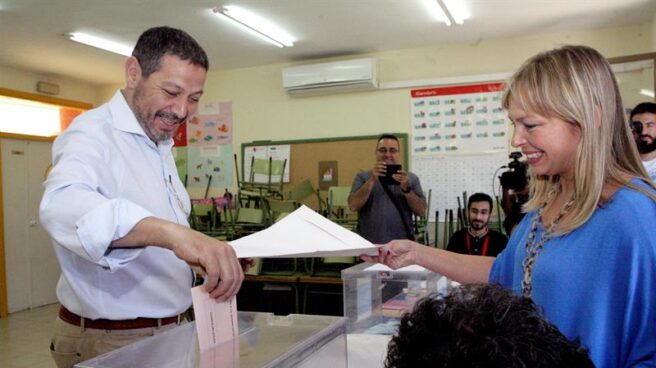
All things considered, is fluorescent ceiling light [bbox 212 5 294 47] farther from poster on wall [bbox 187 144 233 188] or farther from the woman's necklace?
the woman's necklace

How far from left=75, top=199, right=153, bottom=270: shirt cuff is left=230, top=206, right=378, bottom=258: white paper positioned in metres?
0.19

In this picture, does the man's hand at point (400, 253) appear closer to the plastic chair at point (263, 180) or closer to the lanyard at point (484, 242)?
the lanyard at point (484, 242)

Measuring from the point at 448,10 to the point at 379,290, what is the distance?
342 cm

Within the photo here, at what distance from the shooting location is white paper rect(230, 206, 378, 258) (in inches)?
36.2

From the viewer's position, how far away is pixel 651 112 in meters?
2.99

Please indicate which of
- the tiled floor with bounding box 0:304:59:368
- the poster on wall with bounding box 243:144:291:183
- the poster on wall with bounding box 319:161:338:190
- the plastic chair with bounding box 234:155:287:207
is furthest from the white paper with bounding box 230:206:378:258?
the poster on wall with bounding box 243:144:291:183

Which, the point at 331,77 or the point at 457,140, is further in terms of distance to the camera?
the point at 331,77

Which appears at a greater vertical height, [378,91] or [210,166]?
[378,91]

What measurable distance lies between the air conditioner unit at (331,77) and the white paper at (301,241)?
4.84 m

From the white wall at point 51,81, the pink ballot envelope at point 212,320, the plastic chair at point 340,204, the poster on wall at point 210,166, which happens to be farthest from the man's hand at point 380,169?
the white wall at point 51,81

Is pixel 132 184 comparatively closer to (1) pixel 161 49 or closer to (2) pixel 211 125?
(1) pixel 161 49

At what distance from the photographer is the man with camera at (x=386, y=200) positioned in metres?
3.98

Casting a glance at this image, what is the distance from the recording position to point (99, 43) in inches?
211

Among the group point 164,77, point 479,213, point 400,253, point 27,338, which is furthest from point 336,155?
point 164,77
